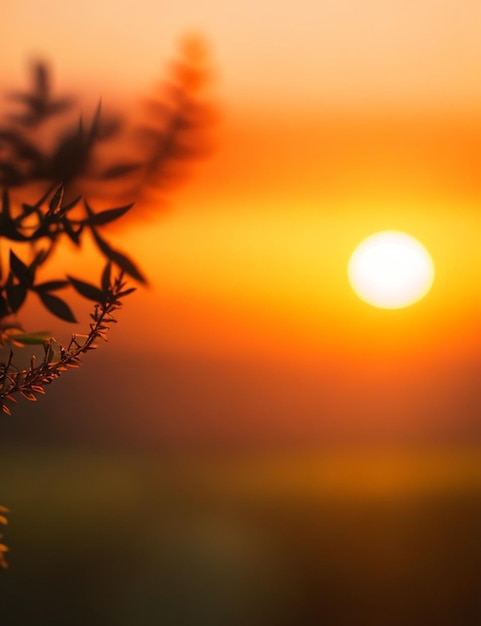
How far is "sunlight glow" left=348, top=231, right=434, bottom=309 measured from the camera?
3.27 feet

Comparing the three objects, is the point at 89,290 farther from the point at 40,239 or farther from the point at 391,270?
the point at 391,270

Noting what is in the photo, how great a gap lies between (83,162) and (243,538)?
58cm

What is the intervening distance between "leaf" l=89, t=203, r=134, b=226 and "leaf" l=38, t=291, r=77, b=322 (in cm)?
12

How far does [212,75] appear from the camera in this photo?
97 centimetres

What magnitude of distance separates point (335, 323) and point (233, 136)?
1.04 feet

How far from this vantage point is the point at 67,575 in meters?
0.93

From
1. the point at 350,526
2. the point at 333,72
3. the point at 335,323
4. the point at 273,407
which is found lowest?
the point at 350,526

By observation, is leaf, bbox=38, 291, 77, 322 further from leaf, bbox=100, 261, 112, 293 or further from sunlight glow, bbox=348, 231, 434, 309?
sunlight glow, bbox=348, 231, 434, 309

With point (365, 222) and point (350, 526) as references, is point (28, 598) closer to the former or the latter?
point (350, 526)

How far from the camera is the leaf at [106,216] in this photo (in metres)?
0.82

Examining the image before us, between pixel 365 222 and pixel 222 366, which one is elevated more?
pixel 365 222

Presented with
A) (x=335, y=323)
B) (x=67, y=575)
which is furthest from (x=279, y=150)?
(x=67, y=575)

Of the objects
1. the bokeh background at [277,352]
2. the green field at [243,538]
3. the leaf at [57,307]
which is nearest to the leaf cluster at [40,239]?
the leaf at [57,307]

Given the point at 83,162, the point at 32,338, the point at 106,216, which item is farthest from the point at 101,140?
the point at 32,338
